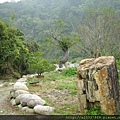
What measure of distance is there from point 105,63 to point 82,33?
1070 cm

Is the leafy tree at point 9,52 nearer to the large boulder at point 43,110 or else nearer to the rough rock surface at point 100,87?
the large boulder at point 43,110

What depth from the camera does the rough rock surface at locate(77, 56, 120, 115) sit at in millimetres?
4059

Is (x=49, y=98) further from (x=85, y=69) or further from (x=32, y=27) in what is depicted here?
(x=32, y=27)

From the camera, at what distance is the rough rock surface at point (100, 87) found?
406cm

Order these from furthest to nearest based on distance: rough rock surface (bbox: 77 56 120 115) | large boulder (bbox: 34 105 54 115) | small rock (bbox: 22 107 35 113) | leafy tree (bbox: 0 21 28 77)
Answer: leafy tree (bbox: 0 21 28 77), small rock (bbox: 22 107 35 113), large boulder (bbox: 34 105 54 115), rough rock surface (bbox: 77 56 120 115)

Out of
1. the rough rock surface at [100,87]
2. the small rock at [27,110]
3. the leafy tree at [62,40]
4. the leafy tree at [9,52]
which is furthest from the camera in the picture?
the leafy tree at [62,40]

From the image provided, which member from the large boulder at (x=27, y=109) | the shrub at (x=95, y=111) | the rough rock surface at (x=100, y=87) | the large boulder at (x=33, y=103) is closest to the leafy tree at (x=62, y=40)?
the large boulder at (x=33, y=103)

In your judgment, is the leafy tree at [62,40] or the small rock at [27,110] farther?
the leafy tree at [62,40]

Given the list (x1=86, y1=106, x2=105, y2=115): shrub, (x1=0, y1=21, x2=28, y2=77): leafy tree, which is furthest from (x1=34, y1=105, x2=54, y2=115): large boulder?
(x1=0, y1=21, x2=28, y2=77): leafy tree

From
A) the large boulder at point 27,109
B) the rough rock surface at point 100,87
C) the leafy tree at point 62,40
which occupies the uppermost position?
the leafy tree at point 62,40

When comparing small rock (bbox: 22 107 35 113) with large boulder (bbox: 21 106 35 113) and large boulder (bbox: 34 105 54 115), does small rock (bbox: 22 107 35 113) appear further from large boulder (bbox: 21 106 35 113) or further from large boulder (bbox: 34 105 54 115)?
large boulder (bbox: 34 105 54 115)

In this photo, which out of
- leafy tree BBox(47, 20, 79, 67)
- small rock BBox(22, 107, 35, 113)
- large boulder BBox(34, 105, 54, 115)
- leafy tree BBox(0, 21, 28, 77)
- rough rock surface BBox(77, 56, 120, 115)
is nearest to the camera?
rough rock surface BBox(77, 56, 120, 115)

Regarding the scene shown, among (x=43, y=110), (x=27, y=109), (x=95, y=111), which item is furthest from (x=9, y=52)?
(x=95, y=111)

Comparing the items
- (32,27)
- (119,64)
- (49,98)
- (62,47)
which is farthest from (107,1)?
(49,98)
